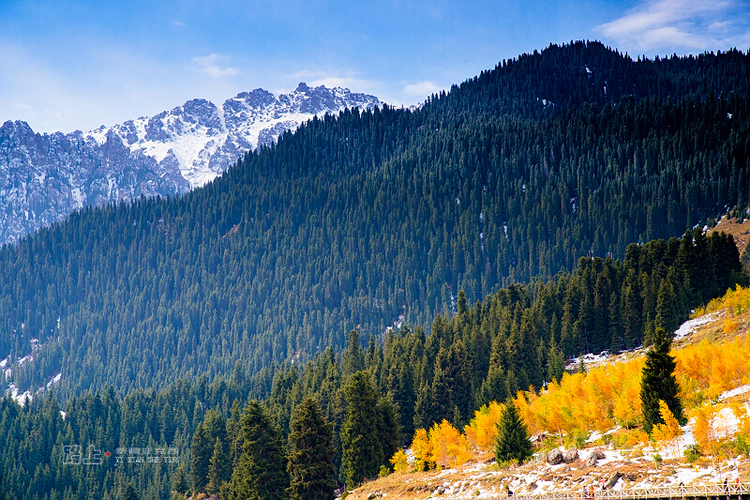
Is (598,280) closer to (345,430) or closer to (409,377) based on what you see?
(409,377)

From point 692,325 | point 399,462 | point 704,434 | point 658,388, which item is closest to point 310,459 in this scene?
point 399,462

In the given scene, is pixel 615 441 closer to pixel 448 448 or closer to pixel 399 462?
pixel 448 448

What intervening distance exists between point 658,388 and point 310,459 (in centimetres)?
3859

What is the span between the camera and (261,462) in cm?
8500

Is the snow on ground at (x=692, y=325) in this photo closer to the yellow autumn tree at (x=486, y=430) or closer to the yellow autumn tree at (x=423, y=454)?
the yellow autumn tree at (x=486, y=430)

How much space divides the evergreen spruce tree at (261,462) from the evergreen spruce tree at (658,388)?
41.0m

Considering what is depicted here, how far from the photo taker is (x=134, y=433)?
623 ft

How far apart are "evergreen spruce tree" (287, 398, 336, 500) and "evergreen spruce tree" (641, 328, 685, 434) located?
3547 centimetres

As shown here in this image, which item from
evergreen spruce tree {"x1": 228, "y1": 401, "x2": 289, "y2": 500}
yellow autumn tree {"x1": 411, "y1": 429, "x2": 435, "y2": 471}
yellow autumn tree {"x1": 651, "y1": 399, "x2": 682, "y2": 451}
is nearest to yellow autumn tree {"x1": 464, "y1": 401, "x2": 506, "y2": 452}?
yellow autumn tree {"x1": 411, "y1": 429, "x2": 435, "y2": 471}

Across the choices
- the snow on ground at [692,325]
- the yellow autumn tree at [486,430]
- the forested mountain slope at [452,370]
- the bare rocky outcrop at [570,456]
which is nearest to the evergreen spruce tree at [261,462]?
the forested mountain slope at [452,370]

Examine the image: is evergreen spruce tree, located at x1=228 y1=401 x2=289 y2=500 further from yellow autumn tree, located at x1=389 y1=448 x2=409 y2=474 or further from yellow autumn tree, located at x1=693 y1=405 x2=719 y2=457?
yellow autumn tree, located at x1=693 y1=405 x2=719 y2=457

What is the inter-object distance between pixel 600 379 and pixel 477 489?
79.1ft

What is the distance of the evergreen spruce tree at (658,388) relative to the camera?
68125 millimetres

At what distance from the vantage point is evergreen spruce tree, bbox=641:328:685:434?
224ft
